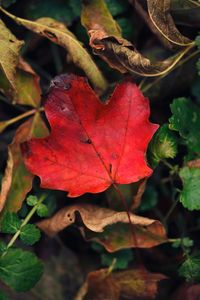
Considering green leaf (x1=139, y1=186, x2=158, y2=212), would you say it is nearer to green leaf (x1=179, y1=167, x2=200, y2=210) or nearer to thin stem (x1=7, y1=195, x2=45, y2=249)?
green leaf (x1=179, y1=167, x2=200, y2=210)

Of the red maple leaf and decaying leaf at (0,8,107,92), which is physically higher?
decaying leaf at (0,8,107,92)

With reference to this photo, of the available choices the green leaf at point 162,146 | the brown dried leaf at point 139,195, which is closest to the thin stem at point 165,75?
the green leaf at point 162,146

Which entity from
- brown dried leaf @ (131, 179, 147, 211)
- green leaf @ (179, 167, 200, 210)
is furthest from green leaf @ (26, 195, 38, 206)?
green leaf @ (179, 167, 200, 210)

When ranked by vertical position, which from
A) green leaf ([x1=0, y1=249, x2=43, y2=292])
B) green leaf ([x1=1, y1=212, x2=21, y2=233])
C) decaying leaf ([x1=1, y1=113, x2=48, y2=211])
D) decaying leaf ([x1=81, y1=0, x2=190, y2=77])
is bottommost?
green leaf ([x1=0, y1=249, x2=43, y2=292])

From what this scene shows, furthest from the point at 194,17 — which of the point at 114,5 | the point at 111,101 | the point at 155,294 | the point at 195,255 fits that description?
the point at 155,294

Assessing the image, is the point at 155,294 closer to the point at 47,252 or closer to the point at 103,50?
the point at 47,252

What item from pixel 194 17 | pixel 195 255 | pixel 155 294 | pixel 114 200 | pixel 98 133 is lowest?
pixel 155 294

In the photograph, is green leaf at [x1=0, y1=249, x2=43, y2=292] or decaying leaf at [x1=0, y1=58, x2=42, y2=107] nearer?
green leaf at [x1=0, y1=249, x2=43, y2=292]
